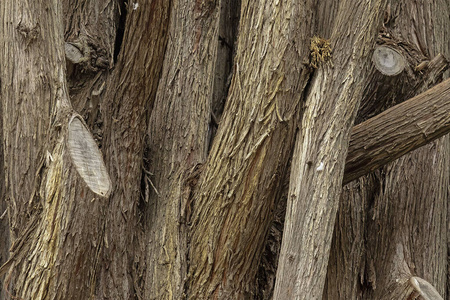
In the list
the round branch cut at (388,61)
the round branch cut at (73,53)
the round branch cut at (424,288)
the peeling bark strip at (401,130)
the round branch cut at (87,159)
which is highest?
the round branch cut at (388,61)

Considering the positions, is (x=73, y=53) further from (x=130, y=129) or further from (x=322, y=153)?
(x=322, y=153)

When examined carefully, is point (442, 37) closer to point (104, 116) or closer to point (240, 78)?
point (240, 78)

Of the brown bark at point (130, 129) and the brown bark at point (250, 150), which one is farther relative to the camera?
the brown bark at point (130, 129)

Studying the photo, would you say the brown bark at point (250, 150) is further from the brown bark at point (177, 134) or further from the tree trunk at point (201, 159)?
the brown bark at point (177, 134)

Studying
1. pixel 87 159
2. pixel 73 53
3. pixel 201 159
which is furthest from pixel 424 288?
pixel 73 53

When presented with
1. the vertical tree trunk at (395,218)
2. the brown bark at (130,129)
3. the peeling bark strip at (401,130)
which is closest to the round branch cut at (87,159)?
the brown bark at (130,129)

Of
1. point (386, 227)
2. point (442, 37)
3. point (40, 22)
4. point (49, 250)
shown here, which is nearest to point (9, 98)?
point (40, 22)

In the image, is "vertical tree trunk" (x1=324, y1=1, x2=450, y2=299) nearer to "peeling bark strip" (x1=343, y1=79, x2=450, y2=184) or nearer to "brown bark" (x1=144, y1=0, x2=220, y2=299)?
"peeling bark strip" (x1=343, y1=79, x2=450, y2=184)
